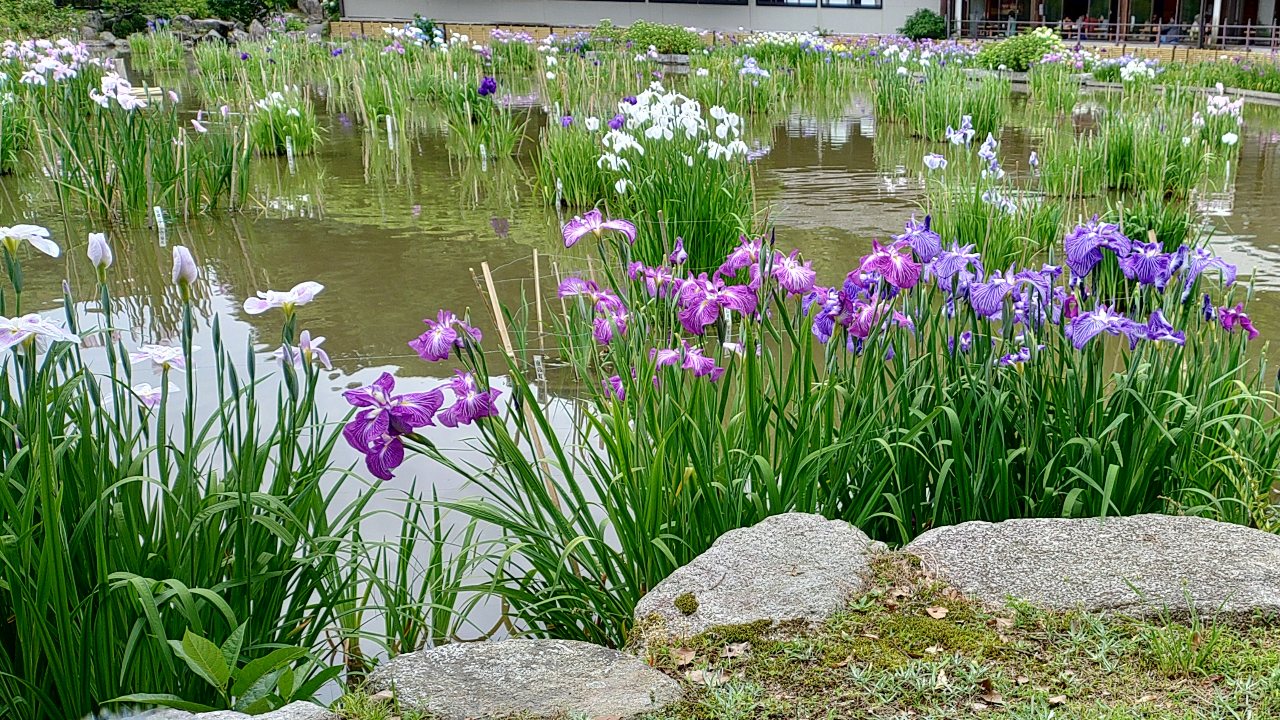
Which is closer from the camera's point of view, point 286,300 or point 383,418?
point 286,300

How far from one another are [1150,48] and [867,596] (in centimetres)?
2384

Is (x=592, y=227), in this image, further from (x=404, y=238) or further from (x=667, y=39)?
(x=667, y=39)

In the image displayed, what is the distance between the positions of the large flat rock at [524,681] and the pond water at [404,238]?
1134 millimetres

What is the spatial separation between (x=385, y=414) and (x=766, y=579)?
30.4 inches

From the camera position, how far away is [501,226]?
6.41 metres

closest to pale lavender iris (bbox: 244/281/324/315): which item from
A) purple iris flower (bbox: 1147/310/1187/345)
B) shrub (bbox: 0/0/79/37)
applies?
purple iris flower (bbox: 1147/310/1187/345)

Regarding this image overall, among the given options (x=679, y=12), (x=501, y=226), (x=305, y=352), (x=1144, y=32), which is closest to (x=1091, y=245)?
(x=305, y=352)

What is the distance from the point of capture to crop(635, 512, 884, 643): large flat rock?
73.2 inches

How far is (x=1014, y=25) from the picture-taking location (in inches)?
1117

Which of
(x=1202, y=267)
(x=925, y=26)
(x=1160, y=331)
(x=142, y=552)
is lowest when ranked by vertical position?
(x=142, y=552)

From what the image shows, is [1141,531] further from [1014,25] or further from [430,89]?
[1014,25]

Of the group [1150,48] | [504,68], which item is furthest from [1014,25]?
[504,68]

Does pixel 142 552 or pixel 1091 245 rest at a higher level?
pixel 1091 245

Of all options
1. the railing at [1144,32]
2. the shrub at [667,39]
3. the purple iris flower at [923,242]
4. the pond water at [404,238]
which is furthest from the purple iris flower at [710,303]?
the railing at [1144,32]
